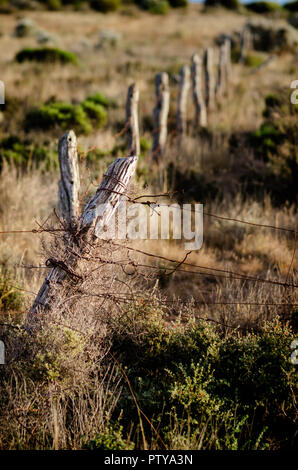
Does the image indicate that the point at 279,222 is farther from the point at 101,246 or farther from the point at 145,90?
the point at 145,90

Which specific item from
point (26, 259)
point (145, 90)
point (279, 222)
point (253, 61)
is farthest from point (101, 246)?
point (253, 61)

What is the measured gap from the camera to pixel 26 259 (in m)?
4.76

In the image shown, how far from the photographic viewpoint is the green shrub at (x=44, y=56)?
15492 millimetres

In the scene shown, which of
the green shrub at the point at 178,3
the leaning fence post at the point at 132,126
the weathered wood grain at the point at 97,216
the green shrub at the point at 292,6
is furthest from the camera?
the green shrub at the point at 178,3

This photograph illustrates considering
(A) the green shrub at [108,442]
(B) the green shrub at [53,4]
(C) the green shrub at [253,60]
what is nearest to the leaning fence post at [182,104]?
(A) the green shrub at [108,442]

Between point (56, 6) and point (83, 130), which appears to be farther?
point (56, 6)

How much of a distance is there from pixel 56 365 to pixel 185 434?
105cm

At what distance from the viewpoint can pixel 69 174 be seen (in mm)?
3986

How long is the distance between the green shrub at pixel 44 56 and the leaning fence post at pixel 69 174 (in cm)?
1345

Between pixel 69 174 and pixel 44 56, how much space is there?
13969 mm

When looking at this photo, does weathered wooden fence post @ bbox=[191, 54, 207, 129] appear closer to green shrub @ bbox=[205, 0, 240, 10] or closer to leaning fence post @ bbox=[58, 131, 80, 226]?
leaning fence post @ bbox=[58, 131, 80, 226]

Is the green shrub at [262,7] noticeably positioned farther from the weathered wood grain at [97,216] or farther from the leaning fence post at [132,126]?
the weathered wood grain at [97,216]

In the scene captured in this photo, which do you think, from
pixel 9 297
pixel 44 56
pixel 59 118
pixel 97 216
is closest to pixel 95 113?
pixel 59 118

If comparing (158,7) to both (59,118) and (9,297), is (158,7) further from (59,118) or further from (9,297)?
(9,297)
